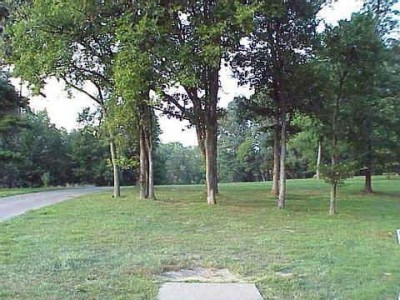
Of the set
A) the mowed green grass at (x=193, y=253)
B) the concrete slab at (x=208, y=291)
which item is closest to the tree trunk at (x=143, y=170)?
the mowed green grass at (x=193, y=253)

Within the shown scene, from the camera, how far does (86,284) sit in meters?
5.52

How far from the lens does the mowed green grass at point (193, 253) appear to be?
548 cm

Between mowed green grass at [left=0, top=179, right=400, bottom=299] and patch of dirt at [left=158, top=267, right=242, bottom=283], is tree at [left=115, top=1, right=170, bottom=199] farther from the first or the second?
patch of dirt at [left=158, top=267, right=242, bottom=283]

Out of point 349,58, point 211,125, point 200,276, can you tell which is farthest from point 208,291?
point 211,125

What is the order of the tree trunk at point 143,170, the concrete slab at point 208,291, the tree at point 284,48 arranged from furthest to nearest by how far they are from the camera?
the tree trunk at point 143,170, the tree at point 284,48, the concrete slab at point 208,291

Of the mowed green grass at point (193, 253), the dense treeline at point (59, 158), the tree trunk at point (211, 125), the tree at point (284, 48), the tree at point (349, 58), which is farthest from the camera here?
the dense treeline at point (59, 158)

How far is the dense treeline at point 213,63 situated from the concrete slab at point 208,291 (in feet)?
Answer: 31.3

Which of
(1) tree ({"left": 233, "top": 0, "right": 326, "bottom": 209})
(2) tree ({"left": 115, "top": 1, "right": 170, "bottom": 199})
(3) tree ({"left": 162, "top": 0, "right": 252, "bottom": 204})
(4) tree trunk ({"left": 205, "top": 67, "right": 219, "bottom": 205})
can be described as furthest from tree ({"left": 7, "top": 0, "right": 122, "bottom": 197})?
(1) tree ({"left": 233, "top": 0, "right": 326, "bottom": 209})

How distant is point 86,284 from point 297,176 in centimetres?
4665

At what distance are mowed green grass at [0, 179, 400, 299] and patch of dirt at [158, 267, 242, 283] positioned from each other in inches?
5.3

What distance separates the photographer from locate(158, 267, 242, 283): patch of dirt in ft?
19.6

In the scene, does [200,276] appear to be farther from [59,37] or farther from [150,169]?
[150,169]

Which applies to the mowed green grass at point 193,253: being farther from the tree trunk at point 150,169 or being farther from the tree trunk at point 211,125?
the tree trunk at point 150,169

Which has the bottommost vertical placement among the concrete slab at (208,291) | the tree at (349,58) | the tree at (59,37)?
the concrete slab at (208,291)
